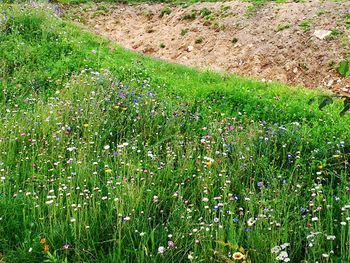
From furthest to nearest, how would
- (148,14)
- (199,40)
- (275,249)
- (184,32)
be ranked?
(148,14) → (184,32) → (199,40) → (275,249)

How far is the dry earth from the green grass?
8.14 feet

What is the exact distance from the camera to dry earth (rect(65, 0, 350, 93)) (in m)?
12.3

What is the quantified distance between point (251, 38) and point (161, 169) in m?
9.39

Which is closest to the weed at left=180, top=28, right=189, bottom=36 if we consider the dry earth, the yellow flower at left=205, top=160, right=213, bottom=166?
the dry earth

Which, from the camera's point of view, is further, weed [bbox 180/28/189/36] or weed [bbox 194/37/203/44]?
weed [bbox 180/28/189/36]

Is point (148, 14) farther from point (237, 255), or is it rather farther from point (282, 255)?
point (282, 255)

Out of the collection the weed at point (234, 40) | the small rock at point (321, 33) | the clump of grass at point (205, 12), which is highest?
the clump of grass at point (205, 12)

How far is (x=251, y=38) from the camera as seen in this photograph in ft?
46.1

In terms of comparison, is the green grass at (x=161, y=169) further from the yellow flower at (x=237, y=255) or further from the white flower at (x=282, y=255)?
the white flower at (x=282, y=255)

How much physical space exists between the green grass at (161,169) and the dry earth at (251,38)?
2482 millimetres

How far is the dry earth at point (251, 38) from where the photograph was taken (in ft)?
40.2

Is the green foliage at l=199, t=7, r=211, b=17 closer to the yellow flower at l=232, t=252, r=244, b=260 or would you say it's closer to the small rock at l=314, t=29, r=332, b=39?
the small rock at l=314, t=29, r=332, b=39

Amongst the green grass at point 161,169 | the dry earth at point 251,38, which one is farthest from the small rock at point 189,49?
the green grass at point 161,169

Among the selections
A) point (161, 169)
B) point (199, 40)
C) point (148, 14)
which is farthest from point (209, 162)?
point (148, 14)
